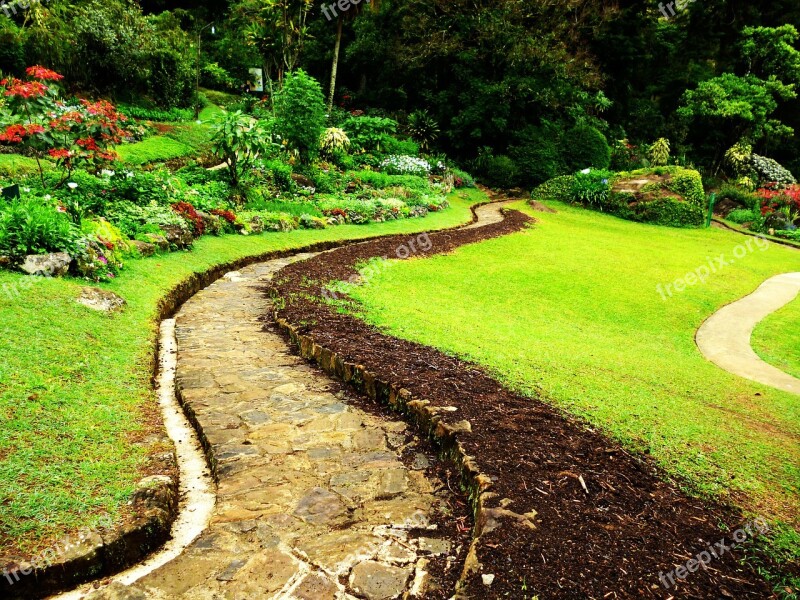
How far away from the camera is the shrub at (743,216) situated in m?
20.8

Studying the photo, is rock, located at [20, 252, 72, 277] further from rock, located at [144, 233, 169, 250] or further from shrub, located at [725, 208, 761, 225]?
shrub, located at [725, 208, 761, 225]

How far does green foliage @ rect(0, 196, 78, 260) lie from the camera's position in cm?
615

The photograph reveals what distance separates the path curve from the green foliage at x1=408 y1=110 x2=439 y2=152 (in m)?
23.7

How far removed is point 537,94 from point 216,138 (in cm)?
1816

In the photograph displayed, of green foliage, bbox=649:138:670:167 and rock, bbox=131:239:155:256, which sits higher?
green foliage, bbox=649:138:670:167

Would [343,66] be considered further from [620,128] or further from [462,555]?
[462,555]

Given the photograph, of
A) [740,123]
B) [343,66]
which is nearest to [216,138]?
[343,66]

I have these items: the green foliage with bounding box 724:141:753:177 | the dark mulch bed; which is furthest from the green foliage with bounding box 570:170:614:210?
the dark mulch bed

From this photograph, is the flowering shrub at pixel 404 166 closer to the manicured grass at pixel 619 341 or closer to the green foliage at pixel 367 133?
the green foliage at pixel 367 133

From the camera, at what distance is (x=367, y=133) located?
23.1 metres

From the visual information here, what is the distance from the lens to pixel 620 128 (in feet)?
97.5

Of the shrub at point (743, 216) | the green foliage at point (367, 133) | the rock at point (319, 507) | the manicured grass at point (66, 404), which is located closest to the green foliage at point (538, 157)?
the green foliage at point (367, 133)

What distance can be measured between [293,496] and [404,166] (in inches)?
768

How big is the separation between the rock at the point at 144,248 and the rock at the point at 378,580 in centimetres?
724
